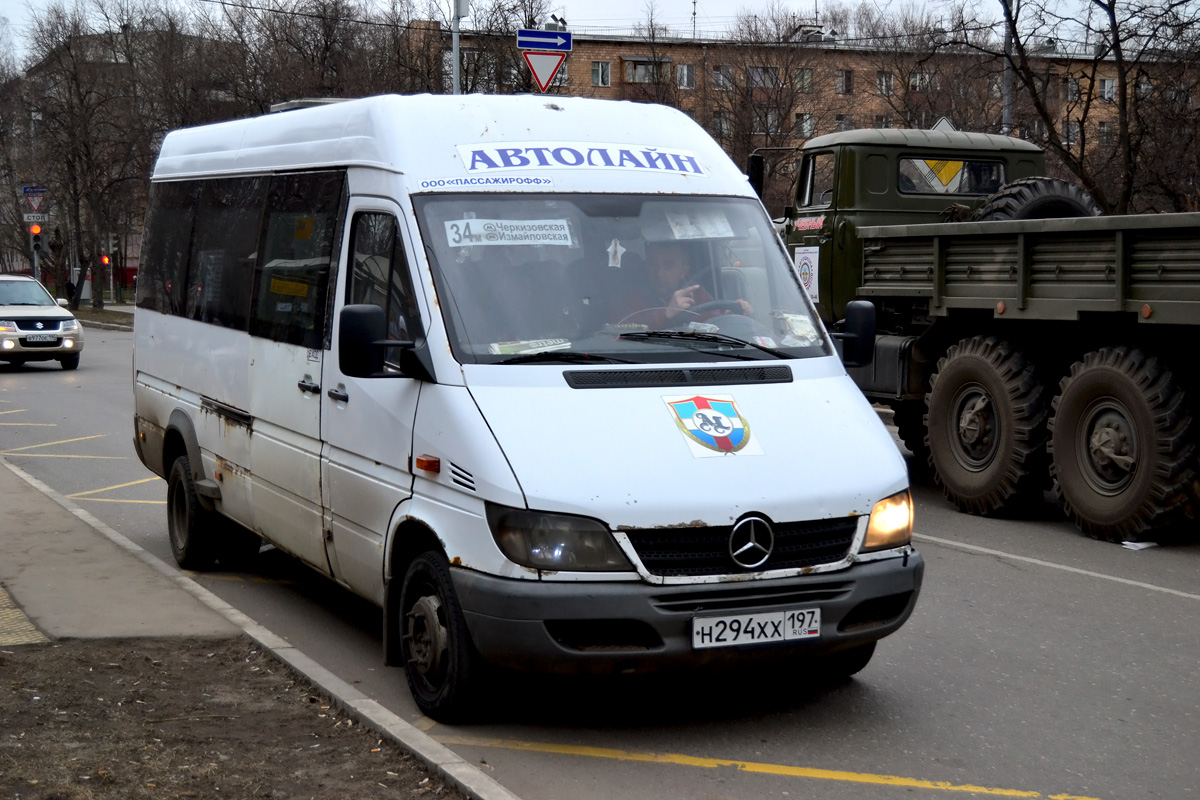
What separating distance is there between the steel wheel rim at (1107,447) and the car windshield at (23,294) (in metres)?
20.5

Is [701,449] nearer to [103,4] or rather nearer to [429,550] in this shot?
[429,550]

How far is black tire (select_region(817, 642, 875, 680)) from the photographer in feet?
19.1

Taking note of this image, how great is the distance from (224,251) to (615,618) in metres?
4.05

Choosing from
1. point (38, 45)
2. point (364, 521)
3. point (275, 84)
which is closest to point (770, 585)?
point (364, 521)

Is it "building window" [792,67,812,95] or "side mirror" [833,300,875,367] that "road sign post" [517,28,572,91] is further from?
"building window" [792,67,812,95]

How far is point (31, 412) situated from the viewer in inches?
711

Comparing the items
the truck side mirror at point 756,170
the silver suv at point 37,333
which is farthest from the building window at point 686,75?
the truck side mirror at point 756,170

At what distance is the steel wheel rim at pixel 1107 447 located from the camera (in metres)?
8.95

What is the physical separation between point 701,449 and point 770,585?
53 centimetres

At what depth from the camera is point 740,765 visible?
4.93 meters

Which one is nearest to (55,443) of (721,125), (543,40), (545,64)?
(545,64)

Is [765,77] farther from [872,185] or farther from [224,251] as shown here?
[224,251]

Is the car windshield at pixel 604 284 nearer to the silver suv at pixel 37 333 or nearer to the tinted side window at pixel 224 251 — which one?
the tinted side window at pixel 224 251

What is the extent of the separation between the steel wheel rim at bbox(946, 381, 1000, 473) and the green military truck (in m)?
0.01
